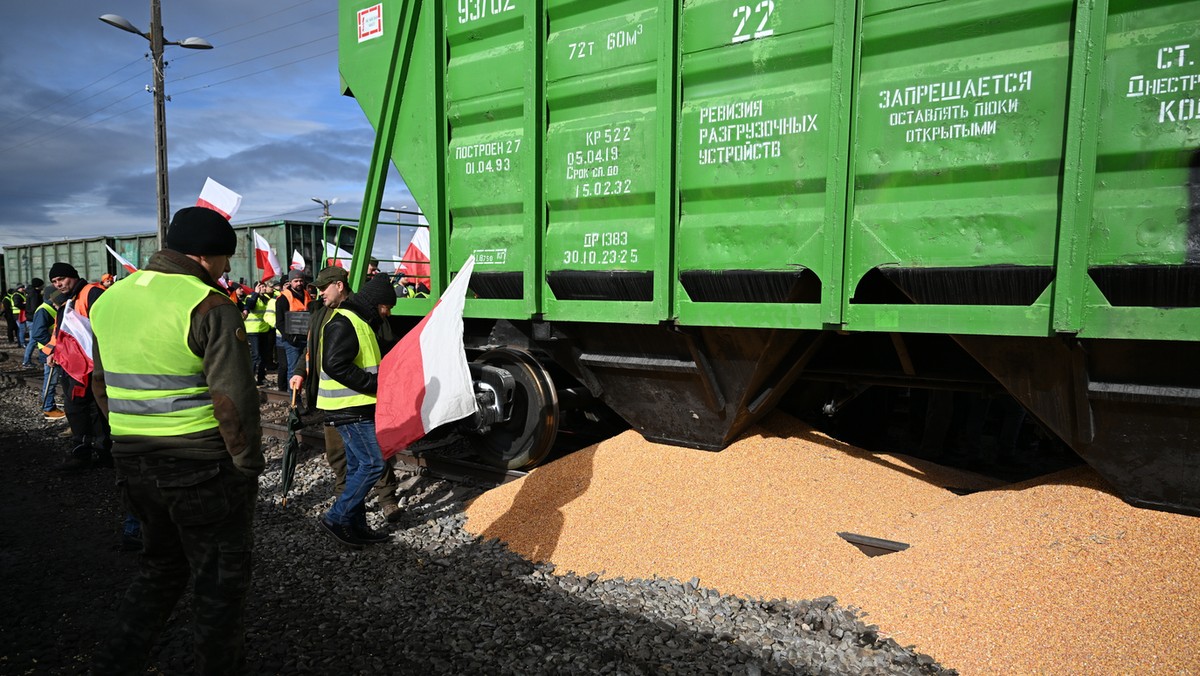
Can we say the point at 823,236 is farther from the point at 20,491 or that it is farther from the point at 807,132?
the point at 20,491

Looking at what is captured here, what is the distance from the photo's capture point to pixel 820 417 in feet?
19.0

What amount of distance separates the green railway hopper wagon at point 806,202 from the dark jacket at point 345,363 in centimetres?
109

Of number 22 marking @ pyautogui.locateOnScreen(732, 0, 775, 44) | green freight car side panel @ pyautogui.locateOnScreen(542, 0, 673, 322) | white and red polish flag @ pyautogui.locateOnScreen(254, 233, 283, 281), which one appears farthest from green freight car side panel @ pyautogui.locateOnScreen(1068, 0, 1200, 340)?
white and red polish flag @ pyautogui.locateOnScreen(254, 233, 283, 281)

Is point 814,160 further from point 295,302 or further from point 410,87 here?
point 295,302

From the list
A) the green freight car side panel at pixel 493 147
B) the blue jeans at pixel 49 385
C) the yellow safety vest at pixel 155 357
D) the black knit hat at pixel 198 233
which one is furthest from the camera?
the blue jeans at pixel 49 385

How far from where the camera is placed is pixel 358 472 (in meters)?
4.40

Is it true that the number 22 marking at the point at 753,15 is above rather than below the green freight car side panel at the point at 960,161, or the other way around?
above

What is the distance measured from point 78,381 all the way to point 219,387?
17.0ft

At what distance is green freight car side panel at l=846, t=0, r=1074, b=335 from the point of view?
3.19m

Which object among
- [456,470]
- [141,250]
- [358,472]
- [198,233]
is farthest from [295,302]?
[141,250]

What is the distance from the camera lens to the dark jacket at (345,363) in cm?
427

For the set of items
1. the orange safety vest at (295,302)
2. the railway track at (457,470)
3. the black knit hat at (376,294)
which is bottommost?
the railway track at (457,470)

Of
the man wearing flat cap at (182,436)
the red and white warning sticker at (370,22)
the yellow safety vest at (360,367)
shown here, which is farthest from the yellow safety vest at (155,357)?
the red and white warning sticker at (370,22)

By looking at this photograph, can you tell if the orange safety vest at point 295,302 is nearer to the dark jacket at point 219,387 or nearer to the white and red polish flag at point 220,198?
the white and red polish flag at point 220,198
